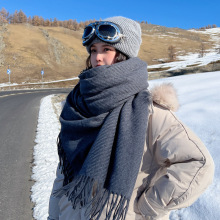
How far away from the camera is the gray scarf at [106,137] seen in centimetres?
117

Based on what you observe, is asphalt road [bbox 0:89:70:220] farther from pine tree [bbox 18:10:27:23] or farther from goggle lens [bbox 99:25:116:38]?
pine tree [bbox 18:10:27:23]

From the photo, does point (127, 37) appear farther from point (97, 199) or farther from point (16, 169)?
point (16, 169)

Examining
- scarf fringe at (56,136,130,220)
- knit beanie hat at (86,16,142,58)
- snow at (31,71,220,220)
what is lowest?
snow at (31,71,220,220)

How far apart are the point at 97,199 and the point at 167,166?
1.47 ft

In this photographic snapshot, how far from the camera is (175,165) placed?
43.8 inches

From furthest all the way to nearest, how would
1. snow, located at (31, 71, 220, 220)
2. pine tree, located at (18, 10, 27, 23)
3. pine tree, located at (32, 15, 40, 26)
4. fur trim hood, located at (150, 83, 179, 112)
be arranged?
1. pine tree, located at (18, 10, 27, 23)
2. pine tree, located at (32, 15, 40, 26)
3. snow, located at (31, 71, 220, 220)
4. fur trim hood, located at (150, 83, 179, 112)

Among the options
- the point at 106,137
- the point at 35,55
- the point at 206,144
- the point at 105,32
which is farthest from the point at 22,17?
the point at 106,137

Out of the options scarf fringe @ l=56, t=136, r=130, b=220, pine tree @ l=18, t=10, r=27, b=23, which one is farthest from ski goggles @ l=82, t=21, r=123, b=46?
pine tree @ l=18, t=10, r=27, b=23

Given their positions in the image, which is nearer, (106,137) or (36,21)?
(106,137)

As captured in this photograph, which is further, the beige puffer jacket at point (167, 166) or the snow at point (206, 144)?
the snow at point (206, 144)

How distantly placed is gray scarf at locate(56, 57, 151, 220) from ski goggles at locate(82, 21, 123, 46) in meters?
0.19

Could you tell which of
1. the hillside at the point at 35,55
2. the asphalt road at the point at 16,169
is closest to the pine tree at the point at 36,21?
the hillside at the point at 35,55

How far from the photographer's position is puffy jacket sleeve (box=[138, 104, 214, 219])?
3.57 feet

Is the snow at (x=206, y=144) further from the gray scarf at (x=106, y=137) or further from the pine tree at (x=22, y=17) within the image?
the pine tree at (x=22, y=17)
